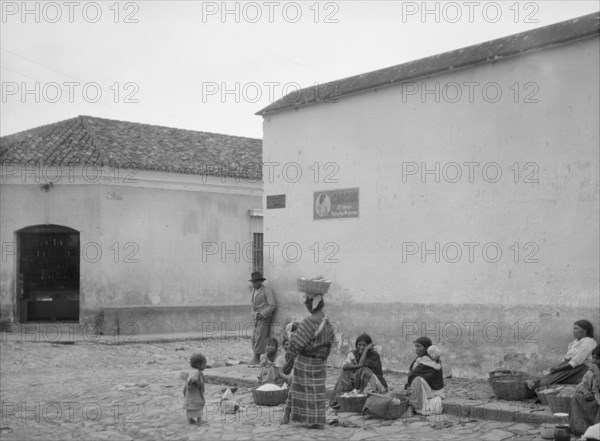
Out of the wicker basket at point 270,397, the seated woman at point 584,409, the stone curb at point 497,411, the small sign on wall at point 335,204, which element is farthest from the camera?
the small sign on wall at point 335,204

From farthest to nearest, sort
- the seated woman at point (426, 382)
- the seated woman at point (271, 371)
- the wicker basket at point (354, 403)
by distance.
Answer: the seated woman at point (271, 371) < the wicker basket at point (354, 403) < the seated woman at point (426, 382)

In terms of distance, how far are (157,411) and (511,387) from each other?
4301 mm

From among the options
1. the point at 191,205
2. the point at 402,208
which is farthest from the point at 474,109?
the point at 191,205

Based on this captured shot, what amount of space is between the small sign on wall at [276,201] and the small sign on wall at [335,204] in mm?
798

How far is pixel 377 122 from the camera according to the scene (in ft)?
39.2

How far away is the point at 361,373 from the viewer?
31.5 ft

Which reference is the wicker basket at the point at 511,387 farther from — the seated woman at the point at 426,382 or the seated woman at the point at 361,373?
the seated woman at the point at 361,373

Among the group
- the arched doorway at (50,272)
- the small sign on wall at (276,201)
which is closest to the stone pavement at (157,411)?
the small sign on wall at (276,201)

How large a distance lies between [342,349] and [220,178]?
405 inches

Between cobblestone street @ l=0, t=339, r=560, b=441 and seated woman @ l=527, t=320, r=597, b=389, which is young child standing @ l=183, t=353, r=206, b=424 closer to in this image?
cobblestone street @ l=0, t=339, r=560, b=441

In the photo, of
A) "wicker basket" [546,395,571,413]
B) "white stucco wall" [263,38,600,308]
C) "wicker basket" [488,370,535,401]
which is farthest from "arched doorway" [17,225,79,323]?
"wicker basket" [546,395,571,413]

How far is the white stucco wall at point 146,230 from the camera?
62.7 ft

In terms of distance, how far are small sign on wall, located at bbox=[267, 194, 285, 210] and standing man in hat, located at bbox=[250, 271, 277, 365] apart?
1236 millimetres

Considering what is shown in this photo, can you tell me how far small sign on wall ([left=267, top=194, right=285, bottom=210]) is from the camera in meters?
13.5
